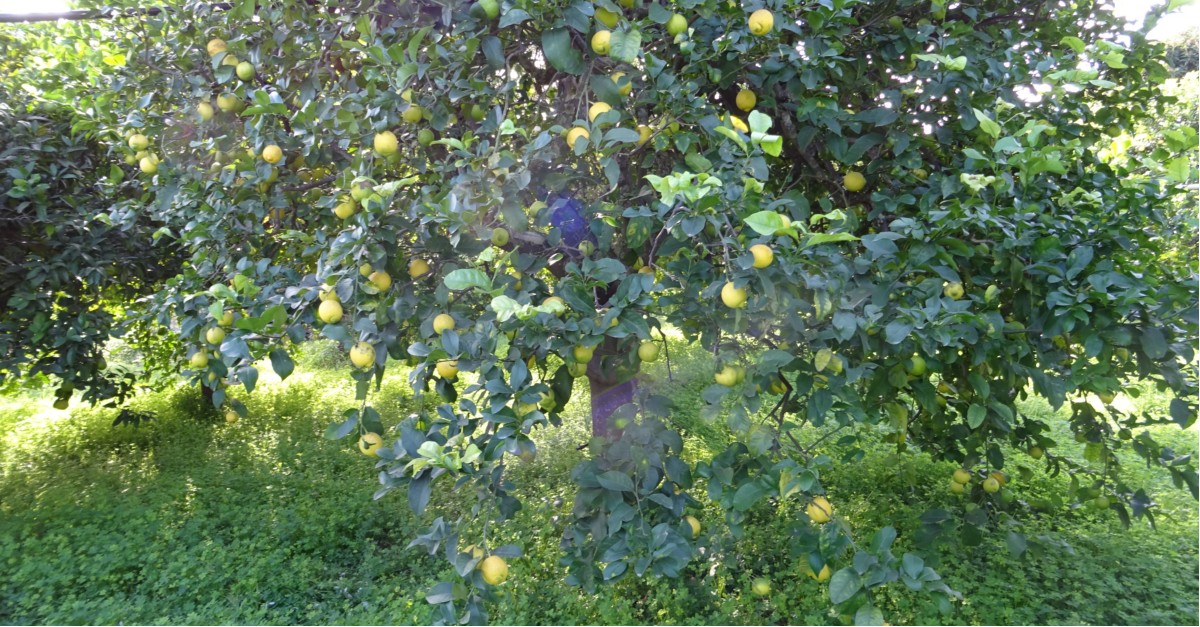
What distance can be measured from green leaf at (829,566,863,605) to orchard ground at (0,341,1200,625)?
0.68m

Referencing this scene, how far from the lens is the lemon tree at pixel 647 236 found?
53.7 inches

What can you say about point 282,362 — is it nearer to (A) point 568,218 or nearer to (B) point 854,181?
(A) point 568,218

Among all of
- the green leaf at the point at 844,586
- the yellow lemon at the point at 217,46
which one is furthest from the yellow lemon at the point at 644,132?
the yellow lemon at the point at 217,46

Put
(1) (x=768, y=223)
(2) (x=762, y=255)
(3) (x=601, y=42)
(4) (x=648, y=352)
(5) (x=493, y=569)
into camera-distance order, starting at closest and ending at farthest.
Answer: (1) (x=768, y=223) → (2) (x=762, y=255) → (5) (x=493, y=569) → (3) (x=601, y=42) → (4) (x=648, y=352)

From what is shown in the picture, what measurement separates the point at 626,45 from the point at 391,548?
2865mm

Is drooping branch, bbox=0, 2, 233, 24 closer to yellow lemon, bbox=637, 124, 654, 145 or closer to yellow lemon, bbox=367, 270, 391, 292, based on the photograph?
yellow lemon, bbox=367, 270, 391, 292

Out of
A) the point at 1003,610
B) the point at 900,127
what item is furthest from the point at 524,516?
the point at 900,127

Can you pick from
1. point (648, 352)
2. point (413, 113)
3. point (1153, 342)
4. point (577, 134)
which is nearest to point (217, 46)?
point (413, 113)

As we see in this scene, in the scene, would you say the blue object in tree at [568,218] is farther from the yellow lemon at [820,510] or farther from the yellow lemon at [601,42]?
the yellow lemon at [820,510]

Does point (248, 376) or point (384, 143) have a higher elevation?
point (384, 143)

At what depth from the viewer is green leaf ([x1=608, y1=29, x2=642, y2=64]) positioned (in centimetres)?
139

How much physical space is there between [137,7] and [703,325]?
2005mm

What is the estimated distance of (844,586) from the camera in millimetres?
1334

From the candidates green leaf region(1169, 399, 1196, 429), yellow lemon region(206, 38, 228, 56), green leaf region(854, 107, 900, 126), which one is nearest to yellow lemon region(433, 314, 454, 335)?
yellow lemon region(206, 38, 228, 56)
